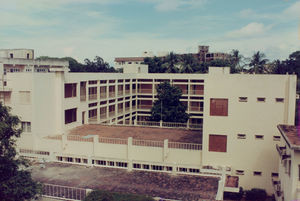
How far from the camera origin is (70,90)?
1400 inches

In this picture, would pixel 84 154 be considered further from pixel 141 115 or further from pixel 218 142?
pixel 141 115

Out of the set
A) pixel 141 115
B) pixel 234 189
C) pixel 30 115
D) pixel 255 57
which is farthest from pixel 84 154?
pixel 255 57

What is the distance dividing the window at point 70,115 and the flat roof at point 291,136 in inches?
886

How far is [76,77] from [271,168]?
22.9 meters

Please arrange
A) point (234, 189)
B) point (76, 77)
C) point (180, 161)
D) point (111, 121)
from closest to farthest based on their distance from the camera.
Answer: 1. point (234, 189)
2. point (180, 161)
3. point (76, 77)
4. point (111, 121)

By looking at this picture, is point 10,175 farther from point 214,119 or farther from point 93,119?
point 93,119

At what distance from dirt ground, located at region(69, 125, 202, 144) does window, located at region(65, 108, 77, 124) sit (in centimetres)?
116

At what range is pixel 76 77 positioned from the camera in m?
36.0

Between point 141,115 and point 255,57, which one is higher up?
point 255,57

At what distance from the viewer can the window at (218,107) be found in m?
26.2

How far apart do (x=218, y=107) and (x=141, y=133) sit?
34.1 ft

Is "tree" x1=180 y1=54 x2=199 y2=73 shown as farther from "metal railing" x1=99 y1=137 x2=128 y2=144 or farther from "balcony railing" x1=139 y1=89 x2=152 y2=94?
"metal railing" x1=99 y1=137 x2=128 y2=144

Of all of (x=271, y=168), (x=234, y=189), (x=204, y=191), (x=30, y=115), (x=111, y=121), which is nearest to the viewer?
(x=204, y=191)

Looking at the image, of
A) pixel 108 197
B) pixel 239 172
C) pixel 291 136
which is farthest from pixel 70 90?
pixel 291 136
